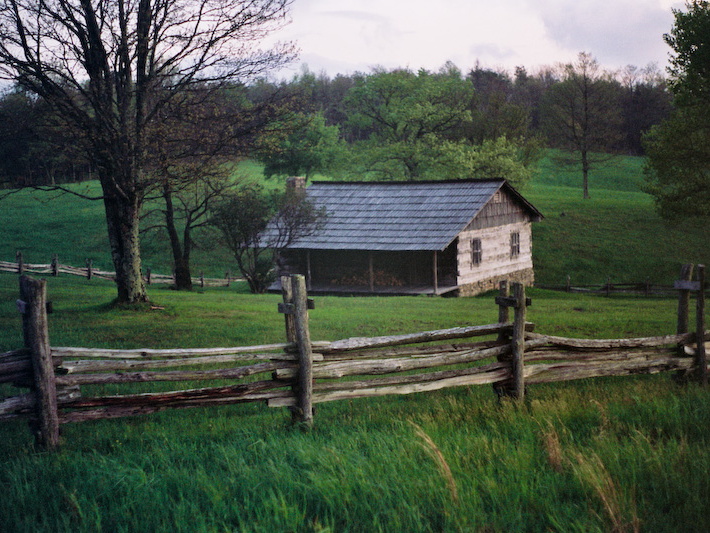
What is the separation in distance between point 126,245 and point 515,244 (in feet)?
72.9

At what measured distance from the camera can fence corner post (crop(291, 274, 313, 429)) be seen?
7.36m

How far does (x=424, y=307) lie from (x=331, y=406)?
1222cm

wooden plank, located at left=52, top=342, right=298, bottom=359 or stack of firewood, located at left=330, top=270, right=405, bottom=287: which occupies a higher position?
wooden plank, located at left=52, top=342, right=298, bottom=359

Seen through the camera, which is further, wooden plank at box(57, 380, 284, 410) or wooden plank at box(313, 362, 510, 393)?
wooden plank at box(313, 362, 510, 393)

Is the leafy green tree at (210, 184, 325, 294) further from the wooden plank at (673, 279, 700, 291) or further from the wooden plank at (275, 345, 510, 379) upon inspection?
the wooden plank at (673, 279, 700, 291)

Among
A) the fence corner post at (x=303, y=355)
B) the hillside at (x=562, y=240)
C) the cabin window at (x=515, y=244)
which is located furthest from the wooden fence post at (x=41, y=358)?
the cabin window at (x=515, y=244)

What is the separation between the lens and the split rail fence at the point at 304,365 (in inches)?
257

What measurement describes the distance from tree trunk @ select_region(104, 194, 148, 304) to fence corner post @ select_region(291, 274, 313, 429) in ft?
32.9

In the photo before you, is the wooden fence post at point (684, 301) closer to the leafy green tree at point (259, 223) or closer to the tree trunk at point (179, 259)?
the leafy green tree at point (259, 223)

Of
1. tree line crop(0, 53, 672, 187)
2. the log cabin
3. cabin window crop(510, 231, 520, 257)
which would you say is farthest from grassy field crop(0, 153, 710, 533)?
tree line crop(0, 53, 672, 187)

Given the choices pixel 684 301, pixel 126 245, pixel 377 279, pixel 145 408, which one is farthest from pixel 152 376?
pixel 377 279

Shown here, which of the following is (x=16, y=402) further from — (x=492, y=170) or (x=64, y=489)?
(x=492, y=170)

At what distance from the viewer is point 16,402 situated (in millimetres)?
6426

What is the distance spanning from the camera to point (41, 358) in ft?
21.1
